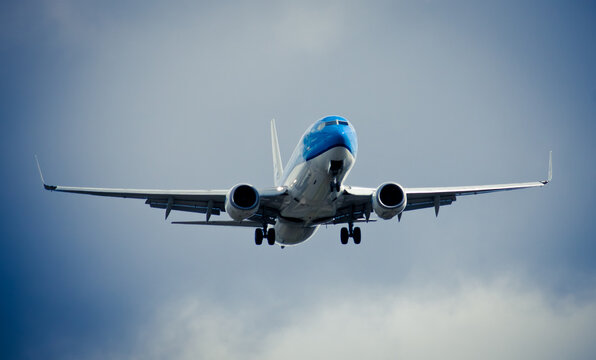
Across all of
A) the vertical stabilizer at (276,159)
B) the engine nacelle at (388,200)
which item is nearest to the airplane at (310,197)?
the engine nacelle at (388,200)

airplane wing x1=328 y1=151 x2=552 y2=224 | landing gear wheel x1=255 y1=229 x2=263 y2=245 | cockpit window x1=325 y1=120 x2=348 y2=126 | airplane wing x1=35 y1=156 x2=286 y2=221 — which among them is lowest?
landing gear wheel x1=255 y1=229 x2=263 y2=245

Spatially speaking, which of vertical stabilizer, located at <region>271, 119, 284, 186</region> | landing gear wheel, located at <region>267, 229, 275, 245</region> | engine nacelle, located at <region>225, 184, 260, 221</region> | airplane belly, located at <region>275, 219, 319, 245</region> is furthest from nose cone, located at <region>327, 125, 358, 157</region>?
vertical stabilizer, located at <region>271, 119, 284, 186</region>

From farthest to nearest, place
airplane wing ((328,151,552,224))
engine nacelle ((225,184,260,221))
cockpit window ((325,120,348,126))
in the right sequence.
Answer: airplane wing ((328,151,552,224))
engine nacelle ((225,184,260,221))
cockpit window ((325,120,348,126))

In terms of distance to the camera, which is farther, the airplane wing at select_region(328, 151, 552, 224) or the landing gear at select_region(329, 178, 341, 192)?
the airplane wing at select_region(328, 151, 552, 224)

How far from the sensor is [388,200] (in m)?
26.7

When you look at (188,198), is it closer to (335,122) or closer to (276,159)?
(335,122)

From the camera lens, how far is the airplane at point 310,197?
25.5 m

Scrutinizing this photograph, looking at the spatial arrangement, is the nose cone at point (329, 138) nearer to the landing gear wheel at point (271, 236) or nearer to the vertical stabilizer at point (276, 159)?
the landing gear wheel at point (271, 236)

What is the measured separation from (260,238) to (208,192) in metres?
5.06

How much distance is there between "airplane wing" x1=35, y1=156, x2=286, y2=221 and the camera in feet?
89.2

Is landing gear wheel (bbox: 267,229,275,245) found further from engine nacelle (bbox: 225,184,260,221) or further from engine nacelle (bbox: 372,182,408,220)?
engine nacelle (bbox: 372,182,408,220)

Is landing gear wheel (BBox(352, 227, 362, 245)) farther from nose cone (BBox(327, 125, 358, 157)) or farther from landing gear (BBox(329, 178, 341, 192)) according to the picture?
nose cone (BBox(327, 125, 358, 157))

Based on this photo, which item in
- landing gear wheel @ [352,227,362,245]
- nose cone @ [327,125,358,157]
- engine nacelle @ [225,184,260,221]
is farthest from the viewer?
landing gear wheel @ [352,227,362,245]

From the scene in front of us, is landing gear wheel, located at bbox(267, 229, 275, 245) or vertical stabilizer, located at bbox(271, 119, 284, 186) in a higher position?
vertical stabilizer, located at bbox(271, 119, 284, 186)
